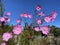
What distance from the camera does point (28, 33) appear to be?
15.7ft

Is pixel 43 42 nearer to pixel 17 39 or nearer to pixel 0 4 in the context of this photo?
pixel 17 39

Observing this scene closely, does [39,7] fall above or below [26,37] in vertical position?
above

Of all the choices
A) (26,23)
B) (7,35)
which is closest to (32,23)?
(26,23)

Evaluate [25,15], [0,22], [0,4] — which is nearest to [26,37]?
[25,15]

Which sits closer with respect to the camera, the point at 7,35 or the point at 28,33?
the point at 7,35

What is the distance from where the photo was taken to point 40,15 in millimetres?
5594

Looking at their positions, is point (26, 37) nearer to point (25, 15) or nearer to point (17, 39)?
point (17, 39)

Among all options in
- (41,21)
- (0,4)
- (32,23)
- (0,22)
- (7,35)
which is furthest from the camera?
(0,4)

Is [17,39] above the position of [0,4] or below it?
below

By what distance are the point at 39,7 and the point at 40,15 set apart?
190mm

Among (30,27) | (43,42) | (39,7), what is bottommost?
(43,42)

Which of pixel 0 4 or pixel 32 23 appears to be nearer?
pixel 32 23

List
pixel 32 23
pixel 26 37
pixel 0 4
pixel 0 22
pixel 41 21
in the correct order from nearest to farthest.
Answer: pixel 26 37, pixel 41 21, pixel 32 23, pixel 0 22, pixel 0 4

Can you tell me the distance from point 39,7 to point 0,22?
1.15 m
